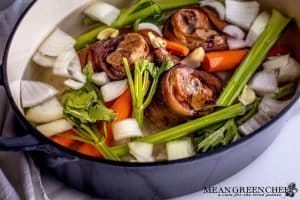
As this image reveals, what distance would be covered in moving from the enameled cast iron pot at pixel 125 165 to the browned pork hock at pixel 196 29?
27 centimetres

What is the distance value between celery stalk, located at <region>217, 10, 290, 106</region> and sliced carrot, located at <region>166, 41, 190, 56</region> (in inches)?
4.7

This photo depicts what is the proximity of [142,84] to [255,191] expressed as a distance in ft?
1.00

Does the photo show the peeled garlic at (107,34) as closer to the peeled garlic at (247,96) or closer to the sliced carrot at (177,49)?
the sliced carrot at (177,49)

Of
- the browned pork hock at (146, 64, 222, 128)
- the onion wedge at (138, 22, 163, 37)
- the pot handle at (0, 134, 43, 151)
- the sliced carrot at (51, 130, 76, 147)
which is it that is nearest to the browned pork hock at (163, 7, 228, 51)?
the onion wedge at (138, 22, 163, 37)

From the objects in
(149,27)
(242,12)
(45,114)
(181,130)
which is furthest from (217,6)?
(45,114)

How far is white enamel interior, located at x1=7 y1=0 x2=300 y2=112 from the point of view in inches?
49.7

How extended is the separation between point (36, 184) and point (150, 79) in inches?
12.0

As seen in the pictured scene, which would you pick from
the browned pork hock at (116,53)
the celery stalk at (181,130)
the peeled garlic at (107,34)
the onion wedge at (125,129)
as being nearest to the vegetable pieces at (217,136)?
the celery stalk at (181,130)

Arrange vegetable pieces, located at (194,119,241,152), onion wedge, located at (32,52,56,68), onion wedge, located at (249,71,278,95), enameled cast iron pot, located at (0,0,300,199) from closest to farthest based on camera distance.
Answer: enameled cast iron pot, located at (0,0,300,199) < vegetable pieces, located at (194,119,241,152) < onion wedge, located at (249,71,278,95) < onion wedge, located at (32,52,56,68)

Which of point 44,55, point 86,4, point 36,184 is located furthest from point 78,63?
point 36,184

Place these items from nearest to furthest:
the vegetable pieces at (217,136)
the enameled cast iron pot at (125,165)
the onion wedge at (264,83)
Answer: the enameled cast iron pot at (125,165) → the vegetable pieces at (217,136) → the onion wedge at (264,83)

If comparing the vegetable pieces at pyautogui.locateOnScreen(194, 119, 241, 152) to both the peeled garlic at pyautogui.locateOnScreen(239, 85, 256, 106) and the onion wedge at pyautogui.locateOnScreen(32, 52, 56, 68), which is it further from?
the onion wedge at pyautogui.locateOnScreen(32, 52, 56, 68)

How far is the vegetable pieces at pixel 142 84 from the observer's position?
3.85 ft

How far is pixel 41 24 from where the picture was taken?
1350 mm
